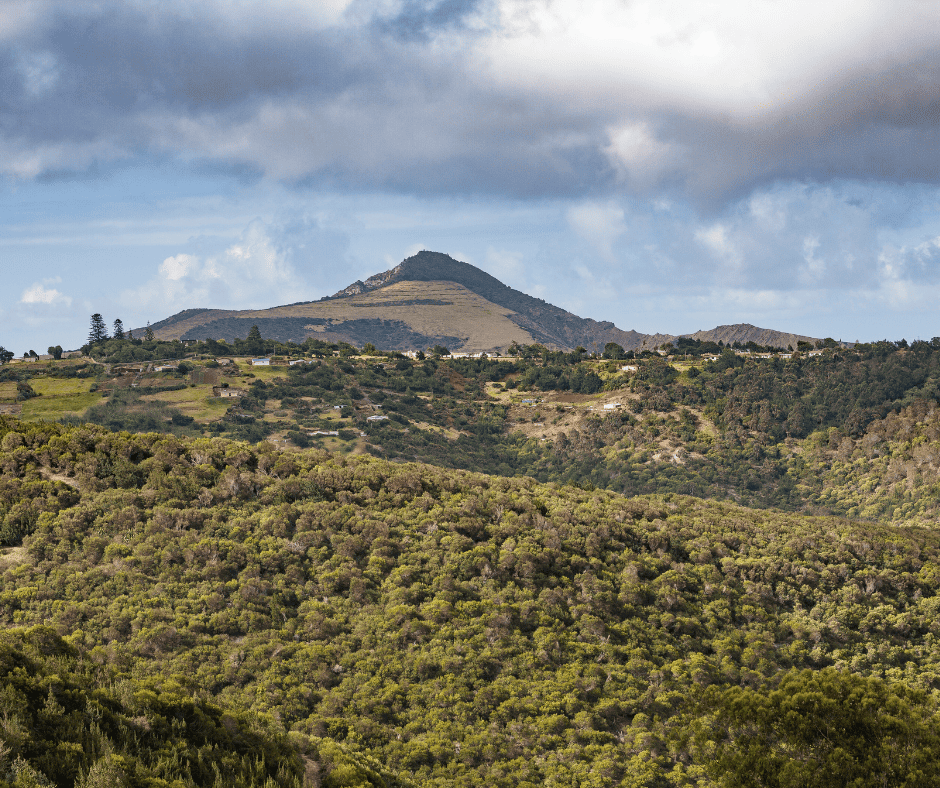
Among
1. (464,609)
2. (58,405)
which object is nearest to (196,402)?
(58,405)

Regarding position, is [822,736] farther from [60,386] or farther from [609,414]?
[60,386]

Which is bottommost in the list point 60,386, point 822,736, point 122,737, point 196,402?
point 822,736

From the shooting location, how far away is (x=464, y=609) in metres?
33.8

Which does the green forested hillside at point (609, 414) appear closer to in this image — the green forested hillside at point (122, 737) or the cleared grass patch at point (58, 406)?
the cleared grass patch at point (58, 406)

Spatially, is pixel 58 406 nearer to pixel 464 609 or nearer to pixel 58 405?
pixel 58 405

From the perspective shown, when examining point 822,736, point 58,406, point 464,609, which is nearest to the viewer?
point 822,736

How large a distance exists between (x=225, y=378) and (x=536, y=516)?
128593 millimetres

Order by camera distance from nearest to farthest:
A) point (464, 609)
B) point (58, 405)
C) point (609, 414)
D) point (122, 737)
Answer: point (122, 737) → point (464, 609) → point (58, 405) → point (609, 414)

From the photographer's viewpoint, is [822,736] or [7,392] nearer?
[822,736]

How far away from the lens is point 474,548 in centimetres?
3756

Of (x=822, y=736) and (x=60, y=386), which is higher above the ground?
(x=60, y=386)

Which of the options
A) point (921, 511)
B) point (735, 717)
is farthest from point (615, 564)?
point (921, 511)

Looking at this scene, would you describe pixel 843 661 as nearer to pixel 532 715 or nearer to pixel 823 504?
pixel 532 715

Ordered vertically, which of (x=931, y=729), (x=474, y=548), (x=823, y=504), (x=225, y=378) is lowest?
(x=823, y=504)
